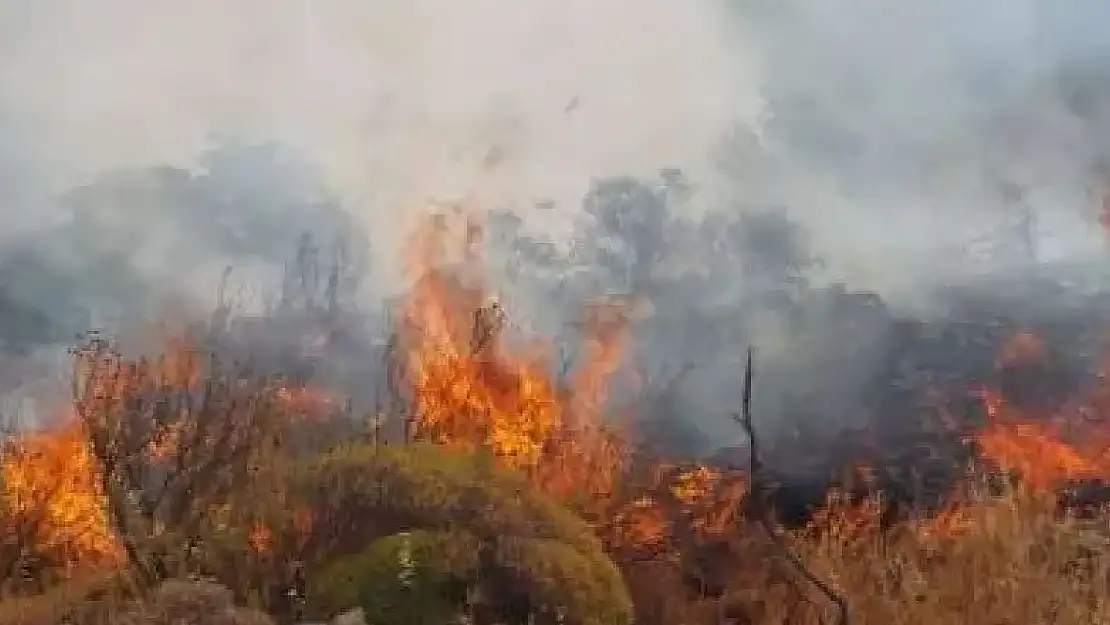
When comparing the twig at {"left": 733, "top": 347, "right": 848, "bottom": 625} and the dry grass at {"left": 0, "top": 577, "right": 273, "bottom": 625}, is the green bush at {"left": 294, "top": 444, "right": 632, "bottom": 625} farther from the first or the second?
the twig at {"left": 733, "top": 347, "right": 848, "bottom": 625}

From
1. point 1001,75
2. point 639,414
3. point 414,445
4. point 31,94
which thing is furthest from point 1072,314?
point 31,94

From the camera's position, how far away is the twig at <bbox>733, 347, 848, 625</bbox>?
165 inches

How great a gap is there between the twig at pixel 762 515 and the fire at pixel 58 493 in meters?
2.36

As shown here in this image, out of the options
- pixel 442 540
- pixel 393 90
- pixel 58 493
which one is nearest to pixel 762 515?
pixel 442 540

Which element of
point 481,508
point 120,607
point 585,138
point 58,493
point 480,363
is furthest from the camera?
point 585,138

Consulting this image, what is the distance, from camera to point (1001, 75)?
17.5ft

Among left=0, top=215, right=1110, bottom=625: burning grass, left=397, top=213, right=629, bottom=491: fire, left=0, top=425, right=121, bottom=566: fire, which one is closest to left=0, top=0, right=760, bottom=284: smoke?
left=397, top=213, right=629, bottom=491: fire

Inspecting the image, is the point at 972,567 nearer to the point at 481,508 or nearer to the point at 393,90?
the point at 481,508

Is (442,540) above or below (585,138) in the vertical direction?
below

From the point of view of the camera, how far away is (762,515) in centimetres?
469

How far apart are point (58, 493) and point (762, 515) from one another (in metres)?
2.66

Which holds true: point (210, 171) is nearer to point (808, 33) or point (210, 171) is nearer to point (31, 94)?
point (31, 94)

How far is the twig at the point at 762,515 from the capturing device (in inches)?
165

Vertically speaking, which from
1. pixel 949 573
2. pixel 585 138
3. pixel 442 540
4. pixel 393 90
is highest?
pixel 393 90
